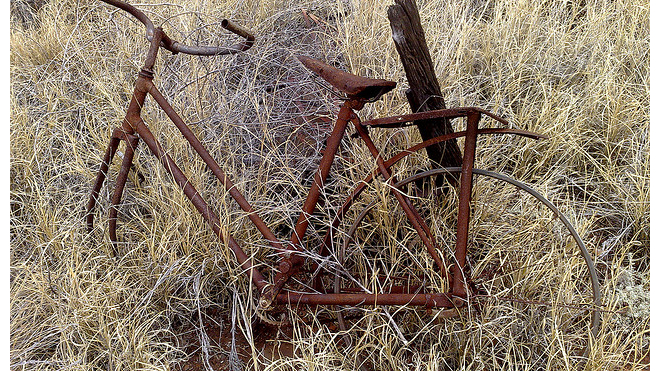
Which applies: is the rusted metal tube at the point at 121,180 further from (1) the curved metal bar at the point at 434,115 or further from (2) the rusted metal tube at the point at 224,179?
(1) the curved metal bar at the point at 434,115

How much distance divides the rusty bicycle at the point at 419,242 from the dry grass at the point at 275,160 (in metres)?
0.06

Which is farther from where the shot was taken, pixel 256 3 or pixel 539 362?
pixel 256 3

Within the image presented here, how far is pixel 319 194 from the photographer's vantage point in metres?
2.09

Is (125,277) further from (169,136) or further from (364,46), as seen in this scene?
(364,46)

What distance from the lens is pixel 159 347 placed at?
2.25m

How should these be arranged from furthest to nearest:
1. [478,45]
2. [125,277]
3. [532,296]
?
[478,45] → [125,277] → [532,296]

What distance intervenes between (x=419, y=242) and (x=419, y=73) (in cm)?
83

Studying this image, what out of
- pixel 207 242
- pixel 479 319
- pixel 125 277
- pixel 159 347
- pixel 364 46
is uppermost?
pixel 364 46

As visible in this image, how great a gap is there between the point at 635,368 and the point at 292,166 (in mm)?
1968

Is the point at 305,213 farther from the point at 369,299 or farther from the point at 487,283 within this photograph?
the point at 487,283

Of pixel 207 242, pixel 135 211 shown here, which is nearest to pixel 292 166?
pixel 207 242

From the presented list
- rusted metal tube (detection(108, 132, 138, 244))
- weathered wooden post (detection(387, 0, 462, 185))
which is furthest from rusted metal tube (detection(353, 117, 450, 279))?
rusted metal tube (detection(108, 132, 138, 244))

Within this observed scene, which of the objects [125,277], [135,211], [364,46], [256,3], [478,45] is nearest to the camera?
[125,277]

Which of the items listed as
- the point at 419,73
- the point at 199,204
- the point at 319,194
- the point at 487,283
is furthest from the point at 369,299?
the point at 419,73
